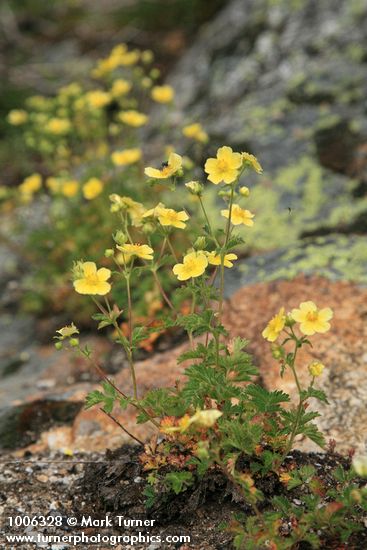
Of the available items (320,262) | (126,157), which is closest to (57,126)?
(126,157)

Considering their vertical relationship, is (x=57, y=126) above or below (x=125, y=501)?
above

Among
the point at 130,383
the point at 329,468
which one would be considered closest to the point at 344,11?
the point at 130,383

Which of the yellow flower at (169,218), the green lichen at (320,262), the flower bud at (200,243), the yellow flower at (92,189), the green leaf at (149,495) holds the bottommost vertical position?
the green leaf at (149,495)

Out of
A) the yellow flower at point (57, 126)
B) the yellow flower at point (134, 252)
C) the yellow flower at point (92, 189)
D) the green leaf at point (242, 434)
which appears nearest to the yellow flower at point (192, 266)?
the yellow flower at point (134, 252)

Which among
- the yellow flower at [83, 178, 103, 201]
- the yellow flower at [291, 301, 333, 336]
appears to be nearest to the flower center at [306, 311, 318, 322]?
the yellow flower at [291, 301, 333, 336]

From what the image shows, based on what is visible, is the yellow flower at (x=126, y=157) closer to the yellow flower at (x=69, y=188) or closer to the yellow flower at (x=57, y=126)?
the yellow flower at (x=69, y=188)

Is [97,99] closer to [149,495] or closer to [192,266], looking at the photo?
[192,266]
